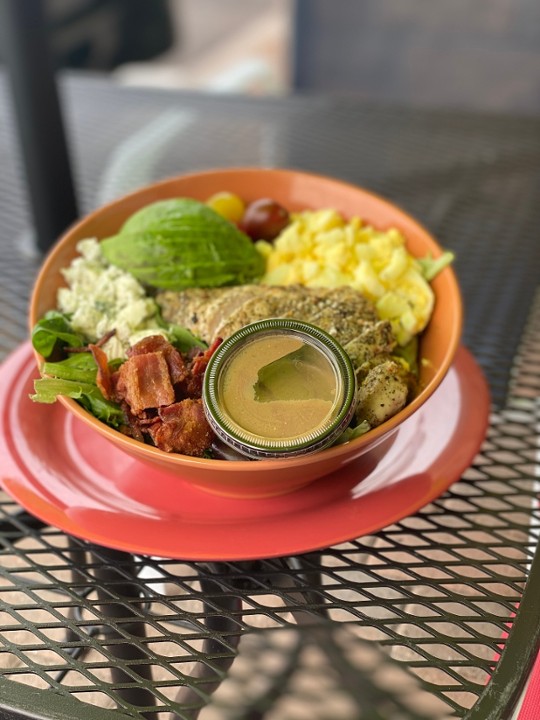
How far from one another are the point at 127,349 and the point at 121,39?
239 centimetres

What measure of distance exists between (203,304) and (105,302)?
155mm

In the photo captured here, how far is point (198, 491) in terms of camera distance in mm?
1054

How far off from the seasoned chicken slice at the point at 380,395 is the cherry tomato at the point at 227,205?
1.67 feet

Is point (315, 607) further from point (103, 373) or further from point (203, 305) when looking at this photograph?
point (203, 305)

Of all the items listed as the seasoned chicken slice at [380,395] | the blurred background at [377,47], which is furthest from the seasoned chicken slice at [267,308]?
the blurred background at [377,47]

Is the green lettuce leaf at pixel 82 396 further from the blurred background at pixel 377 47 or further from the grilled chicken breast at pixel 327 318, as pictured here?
the blurred background at pixel 377 47

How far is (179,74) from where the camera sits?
421 centimetres

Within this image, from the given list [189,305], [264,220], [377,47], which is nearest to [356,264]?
[264,220]

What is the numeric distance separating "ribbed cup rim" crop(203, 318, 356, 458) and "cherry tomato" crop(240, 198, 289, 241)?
0.46m

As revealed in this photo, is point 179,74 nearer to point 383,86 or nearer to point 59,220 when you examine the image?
point 383,86

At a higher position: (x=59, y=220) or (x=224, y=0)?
(x=224, y=0)

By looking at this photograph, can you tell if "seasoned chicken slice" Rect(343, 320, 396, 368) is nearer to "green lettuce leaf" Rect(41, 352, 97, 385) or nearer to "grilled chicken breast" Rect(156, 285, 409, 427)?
"grilled chicken breast" Rect(156, 285, 409, 427)

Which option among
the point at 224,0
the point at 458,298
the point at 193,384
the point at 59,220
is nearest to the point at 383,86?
the point at 224,0

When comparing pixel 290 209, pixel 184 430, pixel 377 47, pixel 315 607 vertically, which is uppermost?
pixel 377 47
